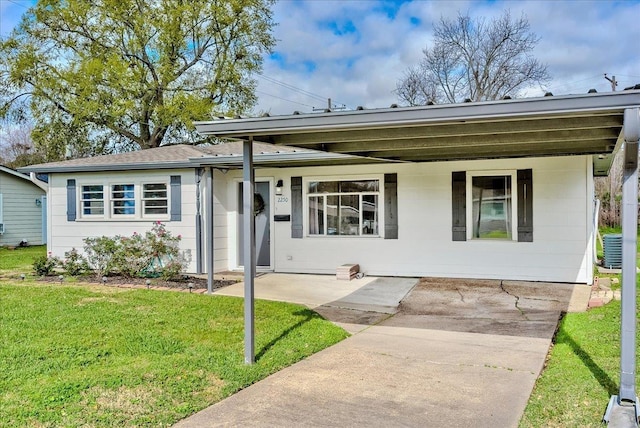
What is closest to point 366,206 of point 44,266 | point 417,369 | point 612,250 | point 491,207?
point 491,207

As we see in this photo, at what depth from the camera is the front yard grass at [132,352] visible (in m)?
3.70

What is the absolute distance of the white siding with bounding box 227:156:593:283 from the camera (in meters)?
9.06

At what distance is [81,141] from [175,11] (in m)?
6.87

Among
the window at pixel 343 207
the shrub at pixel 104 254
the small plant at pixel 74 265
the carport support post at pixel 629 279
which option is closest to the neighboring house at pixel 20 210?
the small plant at pixel 74 265

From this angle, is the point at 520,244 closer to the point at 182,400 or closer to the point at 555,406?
the point at 555,406

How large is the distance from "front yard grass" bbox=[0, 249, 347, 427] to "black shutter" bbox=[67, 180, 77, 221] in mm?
4014

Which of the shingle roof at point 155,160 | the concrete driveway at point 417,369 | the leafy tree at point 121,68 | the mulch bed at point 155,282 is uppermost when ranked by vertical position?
the leafy tree at point 121,68

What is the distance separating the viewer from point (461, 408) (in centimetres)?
381

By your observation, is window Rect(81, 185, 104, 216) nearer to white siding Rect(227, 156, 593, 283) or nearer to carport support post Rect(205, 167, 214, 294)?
white siding Rect(227, 156, 593, 283)

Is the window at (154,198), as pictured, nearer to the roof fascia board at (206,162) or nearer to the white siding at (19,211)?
the roof fascia board at (206,162)

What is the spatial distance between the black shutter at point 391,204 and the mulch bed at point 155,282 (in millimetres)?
3190

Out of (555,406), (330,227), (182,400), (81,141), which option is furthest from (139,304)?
(81,141)

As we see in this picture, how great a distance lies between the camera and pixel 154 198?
11336 millimetres

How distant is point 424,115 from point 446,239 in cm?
614
